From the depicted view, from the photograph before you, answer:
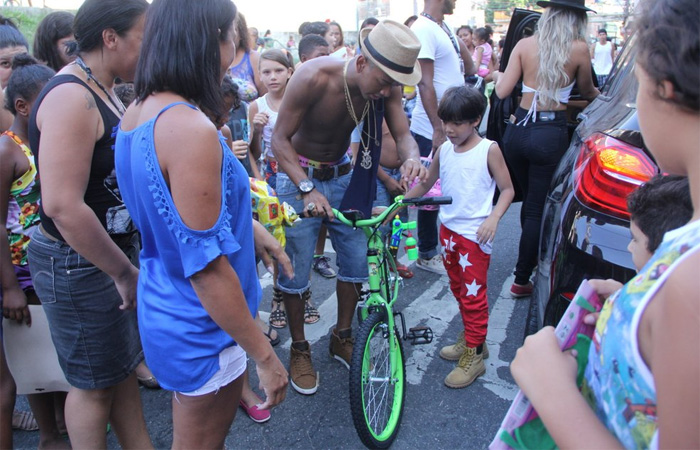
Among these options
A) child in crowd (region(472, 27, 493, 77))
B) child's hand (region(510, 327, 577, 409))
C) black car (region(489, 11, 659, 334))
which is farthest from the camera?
child in crowd (region(472, 27, 493, 77))

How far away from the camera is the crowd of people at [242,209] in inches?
31.0

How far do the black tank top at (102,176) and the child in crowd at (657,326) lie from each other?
1.57 metres

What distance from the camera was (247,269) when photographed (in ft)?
5.07

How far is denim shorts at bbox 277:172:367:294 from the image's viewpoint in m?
2.91

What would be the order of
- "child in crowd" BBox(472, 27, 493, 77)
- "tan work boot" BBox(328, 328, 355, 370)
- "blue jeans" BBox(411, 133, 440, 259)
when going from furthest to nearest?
"child in crowd" BBox(472, 27, 493, 77), "blue jeans" BBox(411, 133, 440, 259), "tan work boot" BBox(328, 328, 355, 370)

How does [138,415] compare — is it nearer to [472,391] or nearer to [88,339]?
[88,339]

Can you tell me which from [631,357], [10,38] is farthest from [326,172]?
[631,357]

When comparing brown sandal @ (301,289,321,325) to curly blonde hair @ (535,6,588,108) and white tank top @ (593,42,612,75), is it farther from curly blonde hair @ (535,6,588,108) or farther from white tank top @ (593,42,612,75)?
white tank top @ (593,42,612,75)

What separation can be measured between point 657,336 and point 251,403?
2385mm

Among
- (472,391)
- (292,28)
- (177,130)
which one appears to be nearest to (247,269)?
(177,130)

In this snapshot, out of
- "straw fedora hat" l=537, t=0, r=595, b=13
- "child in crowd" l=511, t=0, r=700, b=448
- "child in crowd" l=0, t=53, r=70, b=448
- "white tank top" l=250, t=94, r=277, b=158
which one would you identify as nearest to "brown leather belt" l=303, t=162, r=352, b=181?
"white tank top" l=250, t=94, r=277, b=158

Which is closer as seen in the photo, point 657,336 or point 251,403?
point 657,336

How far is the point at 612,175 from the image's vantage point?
182cm

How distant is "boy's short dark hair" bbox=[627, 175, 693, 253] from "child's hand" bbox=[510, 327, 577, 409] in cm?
36
